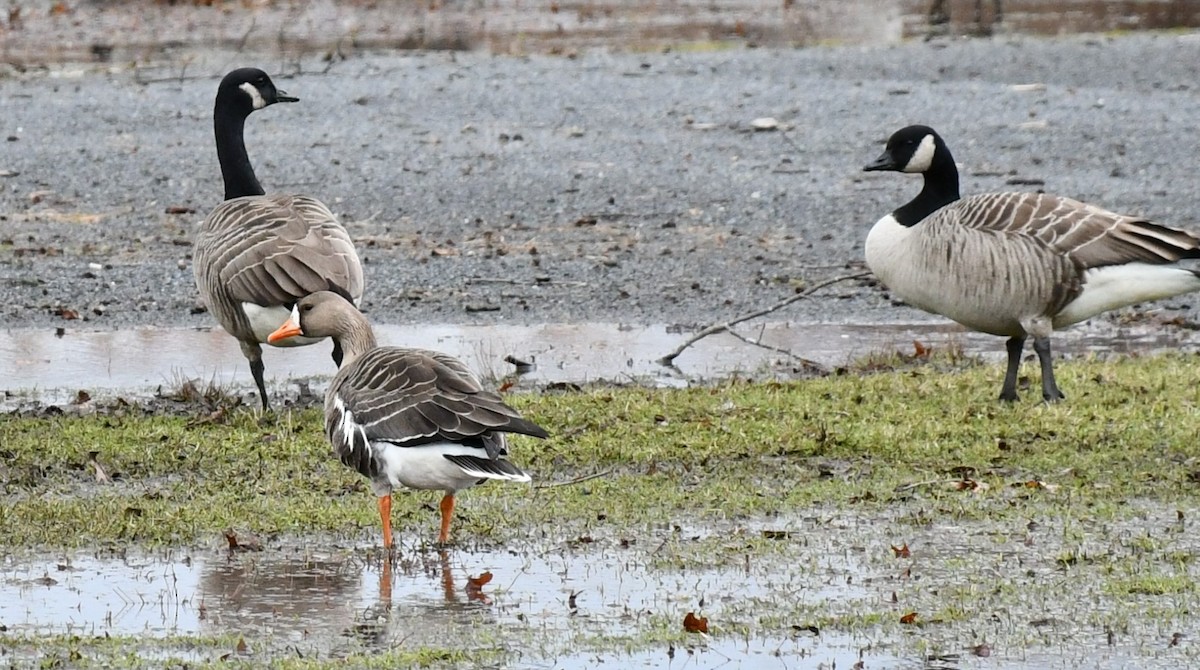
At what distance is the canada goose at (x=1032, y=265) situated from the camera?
8961 millimetres

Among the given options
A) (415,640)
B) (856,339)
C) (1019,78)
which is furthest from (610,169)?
(415,640)

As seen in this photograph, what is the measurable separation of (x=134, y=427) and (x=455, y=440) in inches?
121

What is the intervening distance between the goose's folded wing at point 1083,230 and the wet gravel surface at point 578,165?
258 cm

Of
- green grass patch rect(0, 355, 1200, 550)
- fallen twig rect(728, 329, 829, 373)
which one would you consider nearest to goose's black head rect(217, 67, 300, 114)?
green grass patch rect(0, 355, 1200, 550)

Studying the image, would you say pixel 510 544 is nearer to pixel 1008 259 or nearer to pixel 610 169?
pixel 1008 259

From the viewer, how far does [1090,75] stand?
21.0m

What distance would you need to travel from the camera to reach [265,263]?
8.76 meters

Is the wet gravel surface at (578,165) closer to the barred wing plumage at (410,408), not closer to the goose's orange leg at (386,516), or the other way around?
the barred wing plumage at (410,408)

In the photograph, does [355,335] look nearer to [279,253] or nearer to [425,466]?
[425,466]

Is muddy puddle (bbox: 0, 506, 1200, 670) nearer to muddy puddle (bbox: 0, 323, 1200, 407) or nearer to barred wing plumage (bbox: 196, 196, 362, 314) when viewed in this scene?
barred wing plumage (bbox: 196, 196, 362, 314)

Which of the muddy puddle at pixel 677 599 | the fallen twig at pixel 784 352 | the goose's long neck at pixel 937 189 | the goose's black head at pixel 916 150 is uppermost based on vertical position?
the goose's black head at pixel 916 150

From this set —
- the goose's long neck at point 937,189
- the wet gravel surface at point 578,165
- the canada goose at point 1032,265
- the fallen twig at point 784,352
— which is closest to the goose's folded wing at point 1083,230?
the canada goose at point 1032,265

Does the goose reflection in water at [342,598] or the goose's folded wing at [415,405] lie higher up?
the goose's folded wing at [415,405]

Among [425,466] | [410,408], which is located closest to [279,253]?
[410,408]
